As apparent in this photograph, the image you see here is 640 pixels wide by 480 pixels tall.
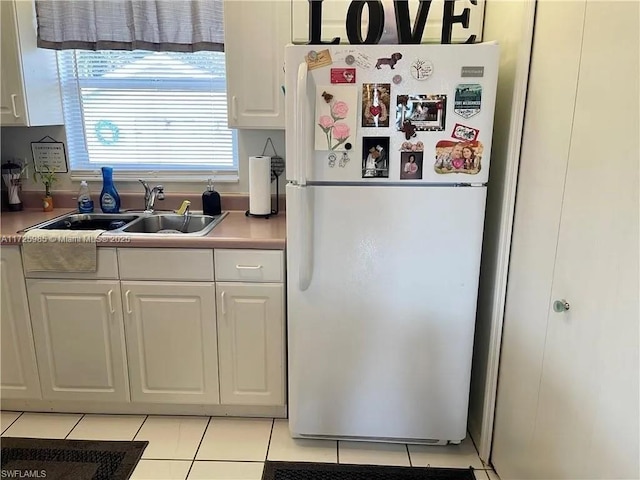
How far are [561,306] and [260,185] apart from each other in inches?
57.6

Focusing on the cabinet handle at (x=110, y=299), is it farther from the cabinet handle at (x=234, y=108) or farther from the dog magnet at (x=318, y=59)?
the dog magnet at (x=318, y=59)

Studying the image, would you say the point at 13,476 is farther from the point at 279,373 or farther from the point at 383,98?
the point at 383,98

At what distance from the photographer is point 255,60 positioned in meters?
2.15

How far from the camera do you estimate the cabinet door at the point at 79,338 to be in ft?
6.76

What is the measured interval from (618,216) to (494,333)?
2.71 ft

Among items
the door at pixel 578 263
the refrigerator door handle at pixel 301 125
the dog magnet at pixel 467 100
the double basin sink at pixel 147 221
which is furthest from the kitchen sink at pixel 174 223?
the door at pixel 578 263

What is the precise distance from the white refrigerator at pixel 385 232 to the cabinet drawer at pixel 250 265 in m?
0.16

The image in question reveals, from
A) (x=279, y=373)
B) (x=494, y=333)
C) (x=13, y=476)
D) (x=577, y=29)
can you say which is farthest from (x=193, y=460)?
(x=577, y=29)

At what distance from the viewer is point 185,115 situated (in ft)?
8.48

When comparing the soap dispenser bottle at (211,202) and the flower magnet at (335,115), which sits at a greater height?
the flower magnet at (335,115)

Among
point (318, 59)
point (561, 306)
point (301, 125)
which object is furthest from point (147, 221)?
point (561, 306)

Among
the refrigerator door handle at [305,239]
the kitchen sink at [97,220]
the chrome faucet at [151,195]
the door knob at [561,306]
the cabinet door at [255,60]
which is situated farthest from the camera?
the chrome faucet at [151,195]

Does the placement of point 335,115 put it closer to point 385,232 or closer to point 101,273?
point 385,232

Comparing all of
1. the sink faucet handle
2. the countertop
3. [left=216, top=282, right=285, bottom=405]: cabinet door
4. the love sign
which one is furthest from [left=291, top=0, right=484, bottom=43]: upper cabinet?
[left=216, top=282, right=285, bottom=405]: cabinet door
